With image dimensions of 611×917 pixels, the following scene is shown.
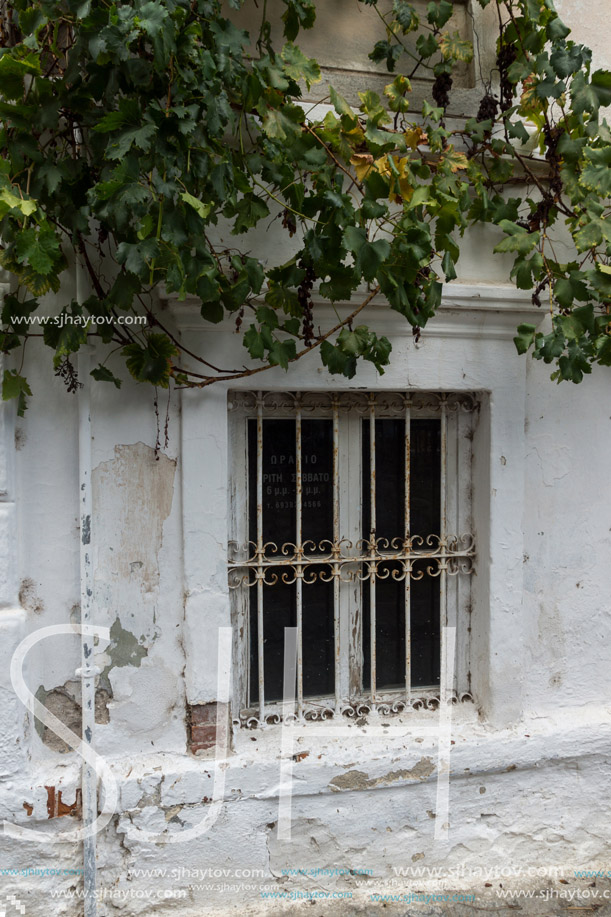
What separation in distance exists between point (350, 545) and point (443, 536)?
42cm

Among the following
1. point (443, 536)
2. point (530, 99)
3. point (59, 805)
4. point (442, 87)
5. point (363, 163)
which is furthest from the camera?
point (443, 536)

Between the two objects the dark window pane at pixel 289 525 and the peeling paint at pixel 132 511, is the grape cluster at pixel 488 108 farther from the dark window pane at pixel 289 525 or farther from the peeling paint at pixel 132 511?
the peeling paint at pixel 132 511

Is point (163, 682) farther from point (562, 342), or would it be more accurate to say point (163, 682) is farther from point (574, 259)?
point (574, 259)

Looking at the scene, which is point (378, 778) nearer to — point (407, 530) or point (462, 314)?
point (407, 530)

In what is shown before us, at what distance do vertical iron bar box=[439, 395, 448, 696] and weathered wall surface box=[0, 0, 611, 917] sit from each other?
0.49 feet

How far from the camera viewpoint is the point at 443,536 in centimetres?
301

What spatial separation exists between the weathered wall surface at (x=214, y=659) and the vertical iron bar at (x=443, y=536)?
149 millimetres

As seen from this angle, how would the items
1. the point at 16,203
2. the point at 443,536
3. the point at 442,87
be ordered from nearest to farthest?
the point at 16,203 < the point at 442,87 < the point at 443,536

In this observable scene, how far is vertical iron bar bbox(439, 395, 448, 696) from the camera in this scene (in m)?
3.00

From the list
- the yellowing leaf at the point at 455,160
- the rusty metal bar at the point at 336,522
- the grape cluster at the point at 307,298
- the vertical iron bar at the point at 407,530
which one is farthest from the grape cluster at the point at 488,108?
the rusty metal bar at the point at 336,522

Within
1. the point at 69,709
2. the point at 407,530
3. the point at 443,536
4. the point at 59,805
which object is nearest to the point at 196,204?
the point at 407,530

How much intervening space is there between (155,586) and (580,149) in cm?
238

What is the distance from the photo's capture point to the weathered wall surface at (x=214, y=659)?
2.54m

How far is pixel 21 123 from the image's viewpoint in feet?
7.02
